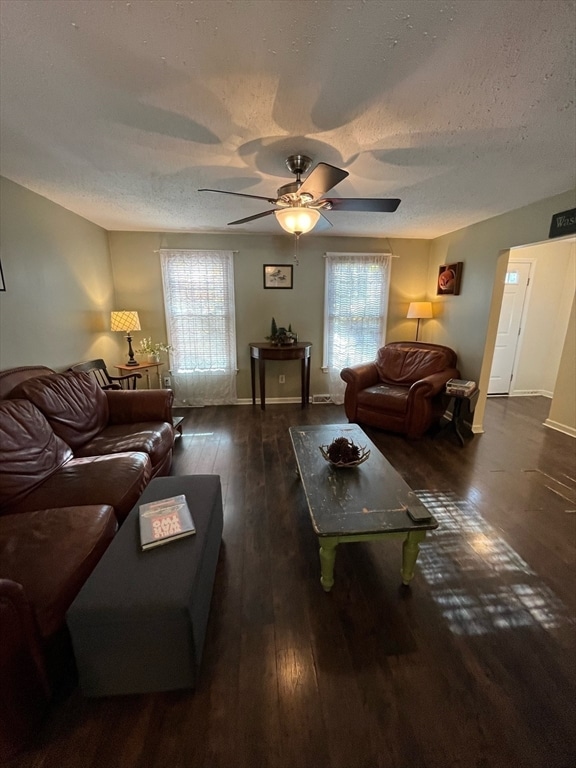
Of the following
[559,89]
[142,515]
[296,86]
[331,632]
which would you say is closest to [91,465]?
[142,515]

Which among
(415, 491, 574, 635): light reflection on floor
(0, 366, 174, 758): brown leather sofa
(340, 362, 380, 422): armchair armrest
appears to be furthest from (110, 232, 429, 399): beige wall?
(415, 491, 574, 635): light reflection on floor

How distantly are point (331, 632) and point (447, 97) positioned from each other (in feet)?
8.00

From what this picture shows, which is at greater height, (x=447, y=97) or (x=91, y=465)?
(x=447, y=97)

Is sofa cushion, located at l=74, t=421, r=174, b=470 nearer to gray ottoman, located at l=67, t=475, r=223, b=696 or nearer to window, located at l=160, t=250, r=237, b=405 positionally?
gray ottoman, located at l=67, t=475, r=223, b=696

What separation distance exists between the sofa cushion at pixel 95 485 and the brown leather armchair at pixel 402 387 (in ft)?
8.07

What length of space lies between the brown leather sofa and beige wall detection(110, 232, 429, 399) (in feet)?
6.04

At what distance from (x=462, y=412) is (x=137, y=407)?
3.58 metres

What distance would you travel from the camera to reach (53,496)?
5.59ft

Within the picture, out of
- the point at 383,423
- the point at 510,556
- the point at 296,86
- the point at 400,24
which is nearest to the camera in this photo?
the point at 400,24

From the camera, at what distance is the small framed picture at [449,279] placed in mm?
3836

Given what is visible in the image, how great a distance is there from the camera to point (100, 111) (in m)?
1.52

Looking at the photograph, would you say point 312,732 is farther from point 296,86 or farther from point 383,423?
point 383,423

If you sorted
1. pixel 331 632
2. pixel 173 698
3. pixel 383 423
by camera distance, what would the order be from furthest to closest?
pixel 383 423 < pixel 331 632 < pixel 173 698

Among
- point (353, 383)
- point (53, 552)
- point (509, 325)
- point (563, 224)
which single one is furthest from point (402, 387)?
point (53, 552)
